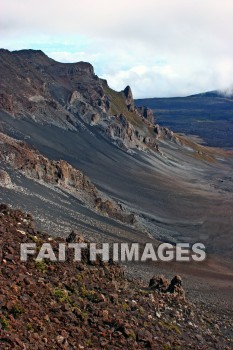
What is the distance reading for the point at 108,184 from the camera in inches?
3482

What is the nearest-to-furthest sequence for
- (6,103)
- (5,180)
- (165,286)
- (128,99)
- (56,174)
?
(165,286) → (5,180) → (56,174) → (6,103) → (128,99)

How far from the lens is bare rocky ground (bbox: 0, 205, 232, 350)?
15.9m

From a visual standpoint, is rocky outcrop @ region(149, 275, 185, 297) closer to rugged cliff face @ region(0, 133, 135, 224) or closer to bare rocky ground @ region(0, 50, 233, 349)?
bare rocky ground @ region(0, 50, 233, 349)

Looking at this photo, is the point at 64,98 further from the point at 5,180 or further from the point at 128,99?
the point at 5,180

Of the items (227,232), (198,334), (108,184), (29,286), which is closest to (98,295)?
(29,286)

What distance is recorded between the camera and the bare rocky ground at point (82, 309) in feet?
52.3

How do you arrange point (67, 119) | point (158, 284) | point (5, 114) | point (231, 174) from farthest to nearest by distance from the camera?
point (231, 174)
point (67, 119)
point (5, 114)
point (158, 284)

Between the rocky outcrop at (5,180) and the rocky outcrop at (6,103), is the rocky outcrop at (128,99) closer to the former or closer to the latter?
the rocky outcrop at (6,103)

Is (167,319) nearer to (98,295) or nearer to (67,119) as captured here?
(98,295)

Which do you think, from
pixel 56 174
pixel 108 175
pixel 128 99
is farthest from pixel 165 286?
pixel 128 99

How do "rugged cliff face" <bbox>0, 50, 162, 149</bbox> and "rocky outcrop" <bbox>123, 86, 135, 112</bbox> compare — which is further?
"rocky outcrop" <bbox>123, 86, 135, 112</bbox>

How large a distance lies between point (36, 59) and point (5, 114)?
6413 cm

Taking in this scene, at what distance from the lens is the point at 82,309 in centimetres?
1919

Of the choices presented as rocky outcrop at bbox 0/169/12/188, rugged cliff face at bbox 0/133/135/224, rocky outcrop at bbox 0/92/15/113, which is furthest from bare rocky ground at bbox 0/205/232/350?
rocky outcrop at bbox 0/92/15/113
